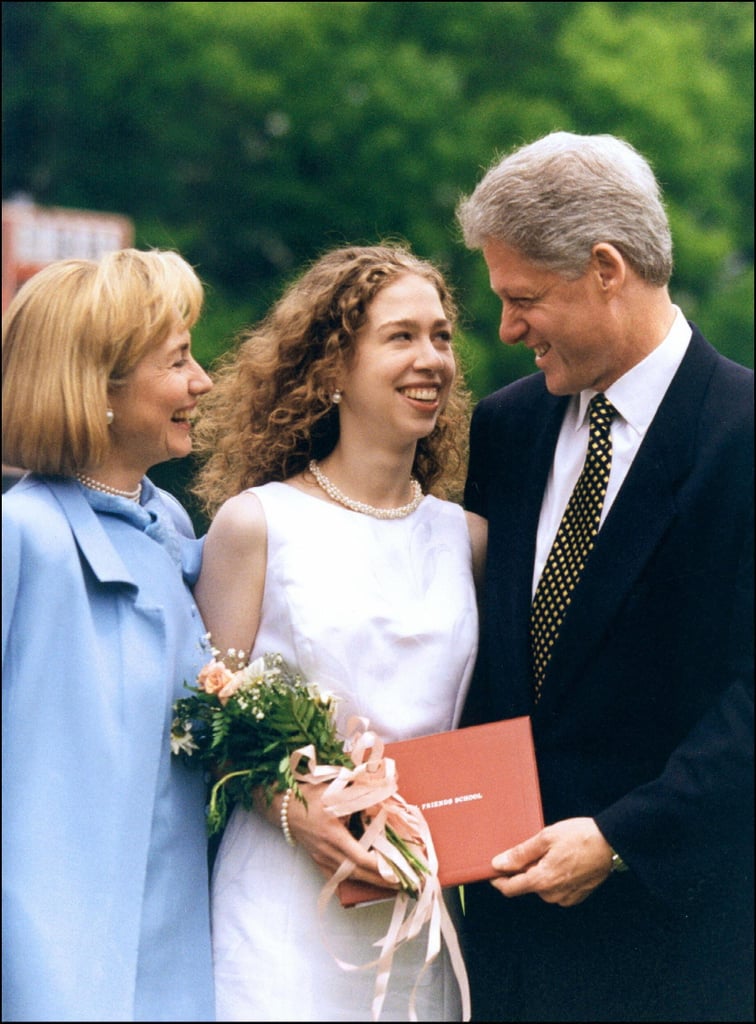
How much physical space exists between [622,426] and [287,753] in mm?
1177

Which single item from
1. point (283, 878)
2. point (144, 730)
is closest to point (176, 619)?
point (144, 730)

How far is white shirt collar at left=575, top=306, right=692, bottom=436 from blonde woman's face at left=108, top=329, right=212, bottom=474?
1030mm

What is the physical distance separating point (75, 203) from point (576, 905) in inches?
892

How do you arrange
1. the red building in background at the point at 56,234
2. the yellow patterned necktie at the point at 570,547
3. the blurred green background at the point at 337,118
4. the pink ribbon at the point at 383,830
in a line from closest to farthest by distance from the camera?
the pink ribbon at the point at 383,830
the yellow patterned necktie at the point at 570,547
the red building in background at the point at 56,234
the blurred green background at the point at 337,118

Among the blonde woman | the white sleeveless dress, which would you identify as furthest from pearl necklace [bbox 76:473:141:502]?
the white sleeveless dress

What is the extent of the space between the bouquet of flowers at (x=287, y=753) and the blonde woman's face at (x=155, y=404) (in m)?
0.56

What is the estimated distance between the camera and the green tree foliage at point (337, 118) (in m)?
25.2

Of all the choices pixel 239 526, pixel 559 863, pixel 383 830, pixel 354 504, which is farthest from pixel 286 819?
pixel 354 504

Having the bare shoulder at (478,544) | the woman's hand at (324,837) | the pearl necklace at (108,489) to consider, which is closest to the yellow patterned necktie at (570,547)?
the bare shoulder at (478,544)

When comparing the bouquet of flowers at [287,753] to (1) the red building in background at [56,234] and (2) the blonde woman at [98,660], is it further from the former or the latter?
(1) the red building in background at [56,234]

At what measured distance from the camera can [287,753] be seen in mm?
3781

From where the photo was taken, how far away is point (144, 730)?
3.77m

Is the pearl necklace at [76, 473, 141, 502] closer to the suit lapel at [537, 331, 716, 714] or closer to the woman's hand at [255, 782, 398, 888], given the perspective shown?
the woman's hand at [255, 782, 398, 888]

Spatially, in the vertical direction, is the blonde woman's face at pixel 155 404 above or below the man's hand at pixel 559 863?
above
